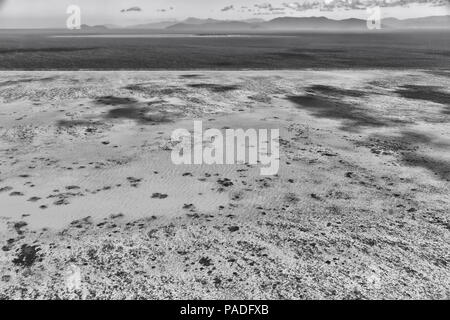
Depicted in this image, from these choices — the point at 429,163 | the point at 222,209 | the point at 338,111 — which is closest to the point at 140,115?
the point at 338,111

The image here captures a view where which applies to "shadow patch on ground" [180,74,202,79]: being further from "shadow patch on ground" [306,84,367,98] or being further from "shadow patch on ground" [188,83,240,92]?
"shadow patch on ground" [306,84,367,98]

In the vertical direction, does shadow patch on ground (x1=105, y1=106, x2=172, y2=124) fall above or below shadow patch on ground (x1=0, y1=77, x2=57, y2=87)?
below

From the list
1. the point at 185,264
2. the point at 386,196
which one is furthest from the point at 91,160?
the point at 386,196

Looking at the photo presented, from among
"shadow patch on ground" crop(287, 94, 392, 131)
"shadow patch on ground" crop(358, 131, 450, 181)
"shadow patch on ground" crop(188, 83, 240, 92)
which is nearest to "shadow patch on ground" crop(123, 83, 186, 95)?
"shadow patch on ground" crop(188, 83, 240, 92)

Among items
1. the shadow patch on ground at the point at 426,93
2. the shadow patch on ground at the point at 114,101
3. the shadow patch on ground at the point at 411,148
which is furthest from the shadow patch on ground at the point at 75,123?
the shadow patch on ground at the point at 426,93

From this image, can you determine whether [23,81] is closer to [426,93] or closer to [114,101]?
[114,101]
